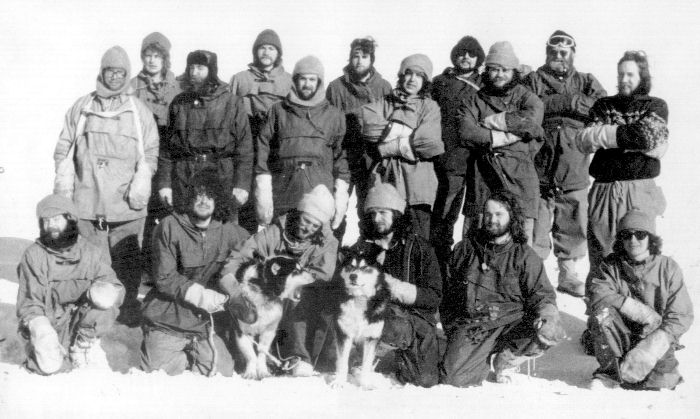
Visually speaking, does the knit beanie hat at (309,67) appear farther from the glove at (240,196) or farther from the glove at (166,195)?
the glove at (166,195)

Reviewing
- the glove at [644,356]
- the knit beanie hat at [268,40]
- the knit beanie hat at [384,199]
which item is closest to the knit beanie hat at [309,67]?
the knit beanie hat at [268,40]

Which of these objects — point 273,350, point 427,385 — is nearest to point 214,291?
point 273,350

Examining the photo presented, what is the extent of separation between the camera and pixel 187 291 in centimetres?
601

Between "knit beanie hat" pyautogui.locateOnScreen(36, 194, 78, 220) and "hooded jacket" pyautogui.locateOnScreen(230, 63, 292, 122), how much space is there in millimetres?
1739

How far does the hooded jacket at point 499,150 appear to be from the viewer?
6594 mm

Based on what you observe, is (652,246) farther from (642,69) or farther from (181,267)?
(181,267)

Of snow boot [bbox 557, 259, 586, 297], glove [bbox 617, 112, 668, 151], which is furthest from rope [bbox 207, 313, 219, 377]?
glove [bbox 617, 112, 668, 151]

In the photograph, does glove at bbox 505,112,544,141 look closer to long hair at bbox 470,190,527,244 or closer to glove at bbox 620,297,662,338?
long hair at bbox 470,190,527,244

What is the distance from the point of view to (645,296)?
5.93m

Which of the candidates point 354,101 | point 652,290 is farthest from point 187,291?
point 652,290

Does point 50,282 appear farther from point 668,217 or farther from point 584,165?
point 668,217

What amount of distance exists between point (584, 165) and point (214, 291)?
329 centimetres

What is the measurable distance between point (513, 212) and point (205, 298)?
2.18m

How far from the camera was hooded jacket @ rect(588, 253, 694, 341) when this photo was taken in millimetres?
5855
